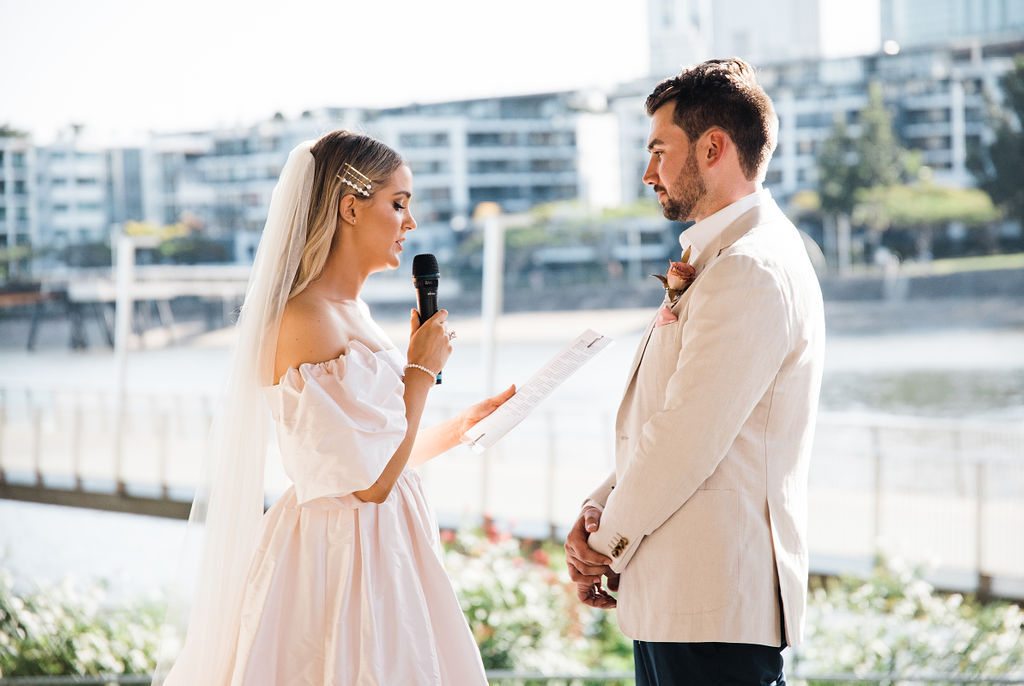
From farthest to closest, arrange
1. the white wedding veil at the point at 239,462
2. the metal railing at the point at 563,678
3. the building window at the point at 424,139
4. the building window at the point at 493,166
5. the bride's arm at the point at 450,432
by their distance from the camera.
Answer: the building window at the point at 493,166 → the building window at the point at 424,139 → the metal railing at the point at 563,678 → the bride's arm at the point at 450,432 → the white wedding veil at the point at 239,462

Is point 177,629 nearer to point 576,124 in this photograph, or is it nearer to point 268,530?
point 268,530

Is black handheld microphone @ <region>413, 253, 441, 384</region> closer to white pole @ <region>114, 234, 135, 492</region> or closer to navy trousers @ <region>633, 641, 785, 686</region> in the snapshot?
navy trousers @ <region>633, 641, 785, 686</region>

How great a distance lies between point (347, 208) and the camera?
1.70 m

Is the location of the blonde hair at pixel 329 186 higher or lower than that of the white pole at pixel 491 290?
higher

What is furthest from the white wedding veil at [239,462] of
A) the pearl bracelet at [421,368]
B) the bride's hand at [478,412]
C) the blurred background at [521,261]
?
the blurred background at [521,261]

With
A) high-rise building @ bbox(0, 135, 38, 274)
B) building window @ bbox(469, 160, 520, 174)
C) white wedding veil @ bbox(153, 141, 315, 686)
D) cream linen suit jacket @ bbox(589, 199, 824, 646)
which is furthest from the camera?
building window @ bbox(469, 160, 520, 174)

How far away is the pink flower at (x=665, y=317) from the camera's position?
147 cm

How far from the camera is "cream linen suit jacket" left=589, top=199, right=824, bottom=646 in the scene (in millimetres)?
1349

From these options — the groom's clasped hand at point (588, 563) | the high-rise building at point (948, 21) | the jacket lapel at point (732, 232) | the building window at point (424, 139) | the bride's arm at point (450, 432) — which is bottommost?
the groom's clasped hand at point (588, 563)

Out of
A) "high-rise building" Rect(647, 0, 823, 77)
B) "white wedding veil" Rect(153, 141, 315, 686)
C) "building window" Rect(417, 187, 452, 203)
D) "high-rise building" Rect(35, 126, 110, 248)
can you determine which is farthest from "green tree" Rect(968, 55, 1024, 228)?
"high-rise building" Rect(35, 126, 110, 248)

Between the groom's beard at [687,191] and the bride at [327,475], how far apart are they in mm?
481

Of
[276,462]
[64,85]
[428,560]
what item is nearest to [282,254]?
[428,560]

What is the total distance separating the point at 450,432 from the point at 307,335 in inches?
16.5

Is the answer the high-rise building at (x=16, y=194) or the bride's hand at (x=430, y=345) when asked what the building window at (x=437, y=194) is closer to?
the high-rise building at (x=16, y=194)
